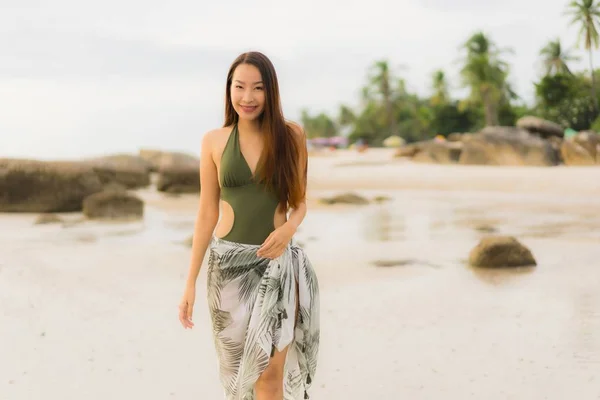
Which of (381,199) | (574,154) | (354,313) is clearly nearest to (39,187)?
(381,199)

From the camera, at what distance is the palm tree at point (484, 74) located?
5344 centimetres

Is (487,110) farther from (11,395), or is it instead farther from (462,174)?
(11,395)

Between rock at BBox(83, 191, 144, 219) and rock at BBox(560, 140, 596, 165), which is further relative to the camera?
rock at BBox(560, 140, 596, 165)

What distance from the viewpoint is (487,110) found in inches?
2085

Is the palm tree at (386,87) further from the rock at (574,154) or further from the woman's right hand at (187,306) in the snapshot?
the woman's right hand at (187,306)

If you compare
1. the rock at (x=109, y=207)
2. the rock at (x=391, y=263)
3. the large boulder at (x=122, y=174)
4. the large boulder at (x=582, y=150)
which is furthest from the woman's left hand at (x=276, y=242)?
the large boulder at (x=582, y=150)

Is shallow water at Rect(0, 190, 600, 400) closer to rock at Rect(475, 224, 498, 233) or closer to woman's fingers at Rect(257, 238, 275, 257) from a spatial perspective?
rock at Rect(475, 224, 498, 233)

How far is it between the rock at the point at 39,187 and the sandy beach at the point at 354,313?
5.85 ft

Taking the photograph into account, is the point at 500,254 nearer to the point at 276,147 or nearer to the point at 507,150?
the point at 276,147

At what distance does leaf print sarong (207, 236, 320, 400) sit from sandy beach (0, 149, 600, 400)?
1.44m

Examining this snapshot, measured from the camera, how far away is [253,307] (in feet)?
9.22

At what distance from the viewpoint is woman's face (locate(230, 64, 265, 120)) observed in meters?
2.78

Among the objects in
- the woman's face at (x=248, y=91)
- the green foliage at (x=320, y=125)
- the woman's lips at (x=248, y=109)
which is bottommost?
the green foliage at (x=320, y=125)

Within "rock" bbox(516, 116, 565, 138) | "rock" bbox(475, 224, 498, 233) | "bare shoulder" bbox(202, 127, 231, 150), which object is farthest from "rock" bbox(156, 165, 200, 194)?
"bare shoulder" bbox(202, 127, 231, 150)
